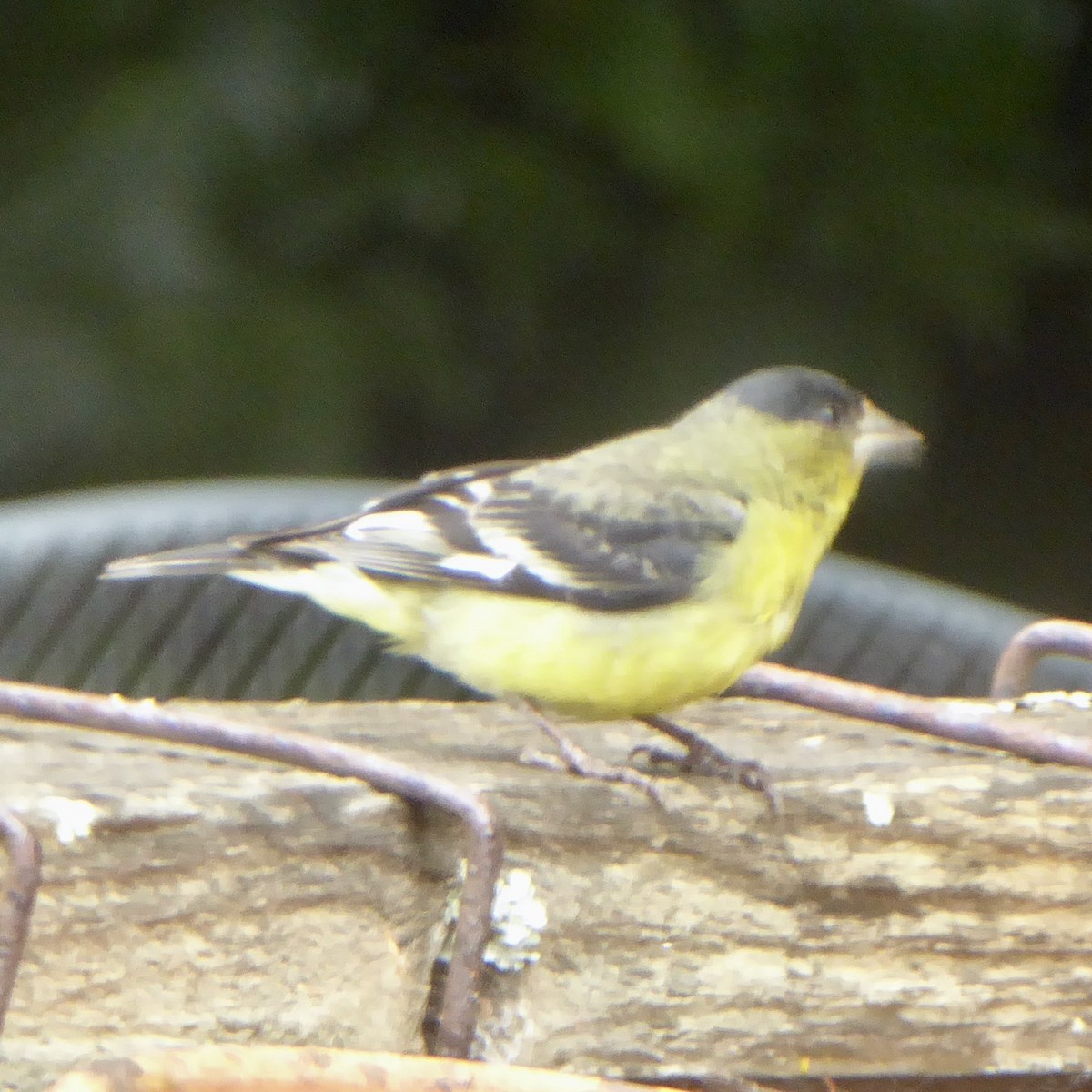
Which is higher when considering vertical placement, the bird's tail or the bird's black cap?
the bird's black cap

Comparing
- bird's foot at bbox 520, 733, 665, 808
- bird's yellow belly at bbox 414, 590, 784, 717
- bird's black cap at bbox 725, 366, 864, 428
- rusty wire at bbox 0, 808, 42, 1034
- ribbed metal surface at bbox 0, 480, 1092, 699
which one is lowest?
ribbed metal surface at bbox 0, 480, 1092, 699

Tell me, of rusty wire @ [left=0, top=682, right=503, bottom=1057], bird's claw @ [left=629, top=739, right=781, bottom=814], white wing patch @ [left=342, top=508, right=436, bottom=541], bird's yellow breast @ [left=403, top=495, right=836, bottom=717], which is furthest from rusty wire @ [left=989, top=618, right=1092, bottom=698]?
rusty wire @ [left=0, top=682, right=503, bottom=1057]

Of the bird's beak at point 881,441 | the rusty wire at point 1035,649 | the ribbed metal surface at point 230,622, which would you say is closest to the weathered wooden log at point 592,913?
the rusty wire at point 1035,649

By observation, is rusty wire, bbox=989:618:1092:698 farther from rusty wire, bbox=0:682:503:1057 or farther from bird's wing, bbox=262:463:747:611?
rusty wire, bbox=0:682:503:1057

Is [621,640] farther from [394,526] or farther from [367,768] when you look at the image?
[367,768]

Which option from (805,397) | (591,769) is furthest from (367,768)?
(805,397)

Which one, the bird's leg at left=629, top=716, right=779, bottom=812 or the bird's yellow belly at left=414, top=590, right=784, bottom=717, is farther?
the bird's yellow belly at left=414, top=590, right=784, bottom=717

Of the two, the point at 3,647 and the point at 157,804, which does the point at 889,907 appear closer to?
the point at 157,804
